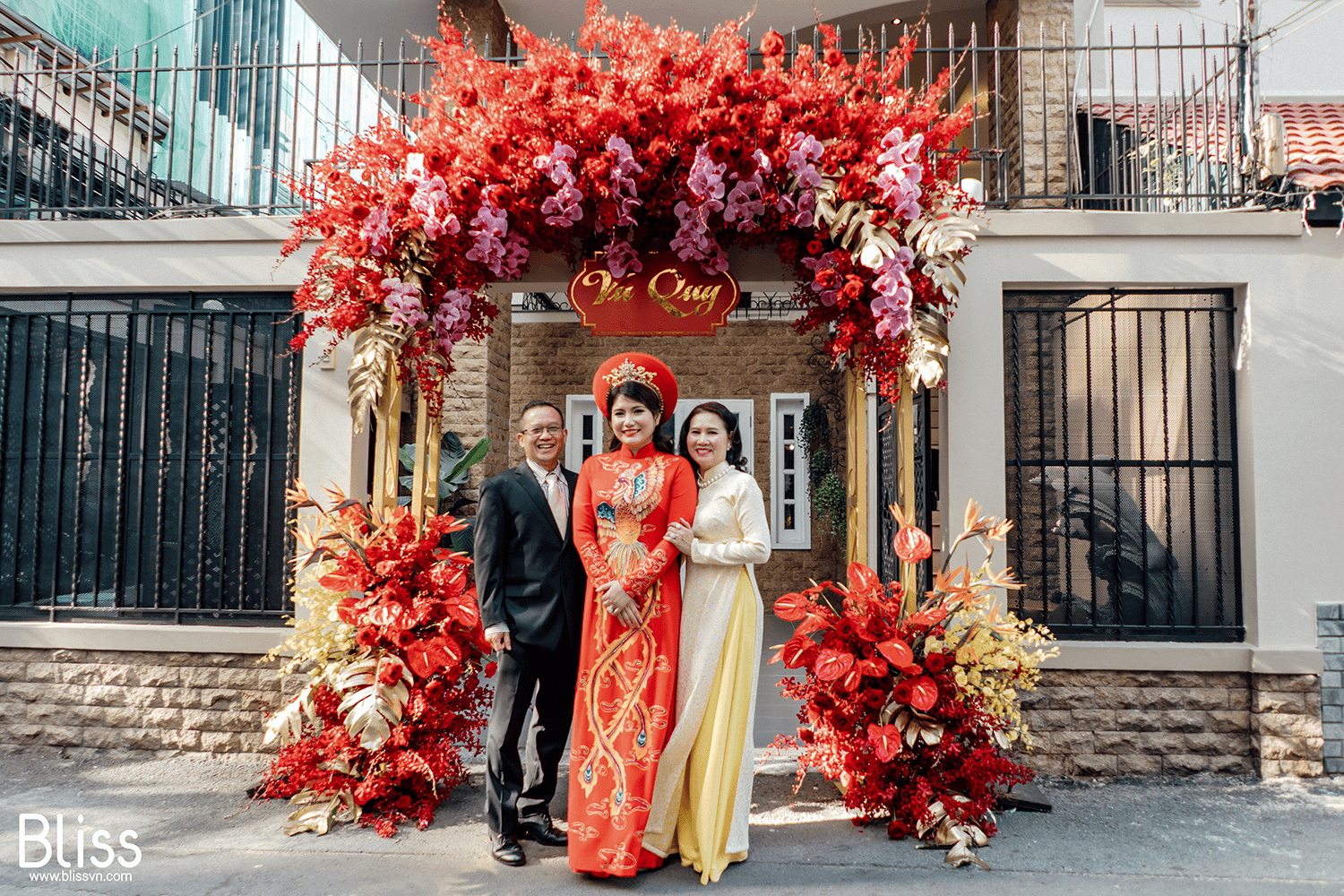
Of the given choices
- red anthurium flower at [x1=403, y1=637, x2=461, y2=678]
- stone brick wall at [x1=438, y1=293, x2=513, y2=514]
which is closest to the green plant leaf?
stone brick wall at [x1=438, y1=293, x2=513, y2=514]

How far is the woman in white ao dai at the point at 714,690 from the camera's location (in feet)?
10.8

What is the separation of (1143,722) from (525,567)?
3.35 meters

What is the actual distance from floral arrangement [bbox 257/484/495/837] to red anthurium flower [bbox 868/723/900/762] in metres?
1.75

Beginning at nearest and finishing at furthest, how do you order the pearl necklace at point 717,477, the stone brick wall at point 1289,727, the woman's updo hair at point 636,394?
the woman's updo hair at point 636,394, the pearl necklace at point 717,477, the stone brick wall at point 1289,727

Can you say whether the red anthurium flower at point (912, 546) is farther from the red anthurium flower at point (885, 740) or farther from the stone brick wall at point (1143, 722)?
the stone brick wall at point (1143, 722)

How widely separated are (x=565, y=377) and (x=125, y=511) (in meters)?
5.32

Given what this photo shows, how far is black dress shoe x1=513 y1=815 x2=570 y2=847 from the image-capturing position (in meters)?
3.54

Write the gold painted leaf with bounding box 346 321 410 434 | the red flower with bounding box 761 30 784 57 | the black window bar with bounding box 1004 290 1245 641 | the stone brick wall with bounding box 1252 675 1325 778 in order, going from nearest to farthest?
the red flower with bounding box 761 30 784 57 < the gold painted leaf with bounding box 346 321 410 434 < the stone brick wall with bounding box 1252 675 1325 778 < the black window bar with bounding box 1004 290 1245 641

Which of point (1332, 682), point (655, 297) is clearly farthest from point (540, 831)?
point (1332, 682)

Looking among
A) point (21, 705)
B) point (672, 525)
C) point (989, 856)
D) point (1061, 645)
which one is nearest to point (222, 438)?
point (21, 705)

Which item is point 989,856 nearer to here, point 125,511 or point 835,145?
point 835,145

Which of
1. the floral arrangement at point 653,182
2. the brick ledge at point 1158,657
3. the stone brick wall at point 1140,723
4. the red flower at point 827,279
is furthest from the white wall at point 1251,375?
the red flower at point 827,279

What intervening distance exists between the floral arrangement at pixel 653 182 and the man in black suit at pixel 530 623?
2.80 feet

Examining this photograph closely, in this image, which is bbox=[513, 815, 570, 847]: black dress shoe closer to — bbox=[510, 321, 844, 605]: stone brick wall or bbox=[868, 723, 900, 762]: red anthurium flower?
bbox=[868, 723, 900, 762]: red anthurium flower
